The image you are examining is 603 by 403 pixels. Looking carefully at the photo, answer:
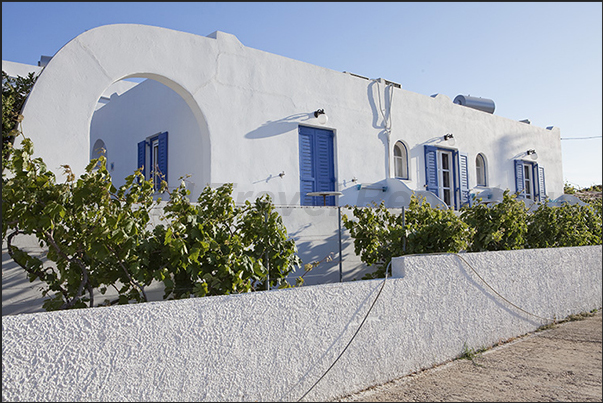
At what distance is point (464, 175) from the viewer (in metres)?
14.1

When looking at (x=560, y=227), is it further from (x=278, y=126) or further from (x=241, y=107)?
(x=241, y=107)

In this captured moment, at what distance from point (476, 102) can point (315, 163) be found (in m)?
7.98

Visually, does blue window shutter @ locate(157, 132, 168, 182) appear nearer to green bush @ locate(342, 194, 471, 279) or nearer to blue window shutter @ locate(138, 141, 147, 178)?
blue window shutter @ locate(138, 141, 147, 178)

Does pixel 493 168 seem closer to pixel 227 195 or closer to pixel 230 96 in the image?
pixel 230 96

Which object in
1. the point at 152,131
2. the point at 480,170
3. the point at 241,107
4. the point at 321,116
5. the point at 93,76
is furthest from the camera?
the point at 480,170

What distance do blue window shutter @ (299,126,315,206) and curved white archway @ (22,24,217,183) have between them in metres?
2.22

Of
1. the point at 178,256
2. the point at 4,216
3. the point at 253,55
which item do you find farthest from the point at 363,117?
the point at 4,216

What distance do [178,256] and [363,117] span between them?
7.70 m

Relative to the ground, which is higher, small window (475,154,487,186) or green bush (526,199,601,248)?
small window (475,154,487,186)

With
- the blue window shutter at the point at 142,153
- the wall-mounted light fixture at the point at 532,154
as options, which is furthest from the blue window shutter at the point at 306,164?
the wall-mounted light fixture at the point at 532,154

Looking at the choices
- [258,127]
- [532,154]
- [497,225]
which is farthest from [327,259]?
[532,154]

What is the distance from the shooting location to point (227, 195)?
17.1 feet

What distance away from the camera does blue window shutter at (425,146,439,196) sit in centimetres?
1293

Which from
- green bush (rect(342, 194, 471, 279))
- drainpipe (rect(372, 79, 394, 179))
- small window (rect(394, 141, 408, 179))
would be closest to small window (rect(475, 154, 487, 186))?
small window (rect(394, 141, 408, 179))
